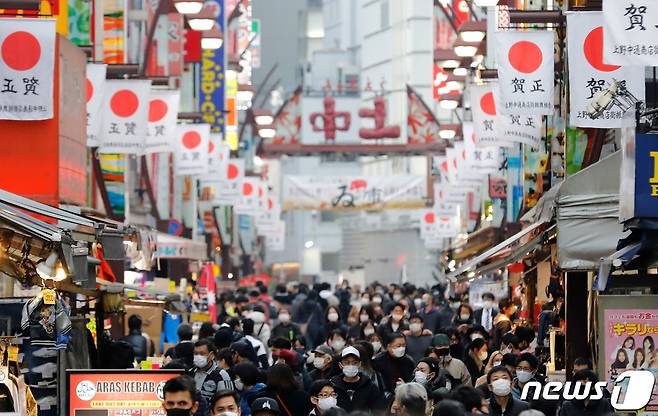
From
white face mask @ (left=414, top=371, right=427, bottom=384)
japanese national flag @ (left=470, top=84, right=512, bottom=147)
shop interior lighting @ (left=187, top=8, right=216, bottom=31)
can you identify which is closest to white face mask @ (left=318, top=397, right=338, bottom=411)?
white face mask @ (left=414, top=371, right=427, bottom=384)

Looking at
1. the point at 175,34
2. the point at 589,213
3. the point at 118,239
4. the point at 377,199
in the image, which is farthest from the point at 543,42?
the point at 377,199

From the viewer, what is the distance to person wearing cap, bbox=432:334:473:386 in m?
17.5

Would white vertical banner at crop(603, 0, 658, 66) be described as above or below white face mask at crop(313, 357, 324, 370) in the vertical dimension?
above

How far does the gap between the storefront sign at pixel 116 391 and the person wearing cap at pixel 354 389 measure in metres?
2.01

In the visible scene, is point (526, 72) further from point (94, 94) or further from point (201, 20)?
point (201, 20)

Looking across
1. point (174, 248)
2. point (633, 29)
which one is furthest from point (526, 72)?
point (174, 248)

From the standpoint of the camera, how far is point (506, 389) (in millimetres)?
13594

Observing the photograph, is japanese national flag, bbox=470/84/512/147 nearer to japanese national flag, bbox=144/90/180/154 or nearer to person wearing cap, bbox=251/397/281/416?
japanese national flag, bbox=144/90/180/154

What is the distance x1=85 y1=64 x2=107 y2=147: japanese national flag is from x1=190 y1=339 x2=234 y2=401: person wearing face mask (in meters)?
Answer: 8.87

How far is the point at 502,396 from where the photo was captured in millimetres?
13656

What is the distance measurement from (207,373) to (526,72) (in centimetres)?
777

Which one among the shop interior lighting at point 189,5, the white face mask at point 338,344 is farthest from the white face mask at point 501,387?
the shop interior lighting at point 189,5

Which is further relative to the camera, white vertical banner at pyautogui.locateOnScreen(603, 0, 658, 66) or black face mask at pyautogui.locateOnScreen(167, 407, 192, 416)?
white vertical banner at pyautogui.locateOnScreen(603, 0, 658, 66)

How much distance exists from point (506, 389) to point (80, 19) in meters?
15.4
